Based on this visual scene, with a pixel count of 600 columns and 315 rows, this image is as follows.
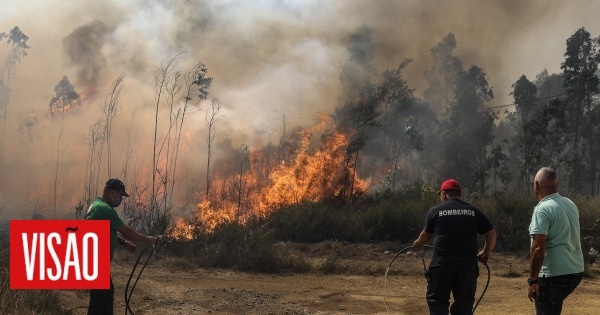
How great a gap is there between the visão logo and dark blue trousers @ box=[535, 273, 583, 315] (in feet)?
13.8

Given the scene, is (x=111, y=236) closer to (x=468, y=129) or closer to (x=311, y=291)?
(x=311, y=291)

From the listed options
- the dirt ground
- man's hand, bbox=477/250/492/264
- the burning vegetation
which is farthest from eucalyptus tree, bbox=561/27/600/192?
man's hand, bbox=477/250/492/264

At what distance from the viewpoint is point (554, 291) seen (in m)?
4.25

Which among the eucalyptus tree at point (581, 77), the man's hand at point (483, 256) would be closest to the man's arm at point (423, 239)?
the man's hand at point (483, 256)

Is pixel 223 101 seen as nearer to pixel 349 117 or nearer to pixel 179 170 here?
pixel 179 170

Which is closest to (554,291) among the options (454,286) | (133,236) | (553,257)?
(553,257)

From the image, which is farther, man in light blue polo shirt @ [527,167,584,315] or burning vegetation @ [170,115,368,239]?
burning vegetation @ [170,115,368,239]

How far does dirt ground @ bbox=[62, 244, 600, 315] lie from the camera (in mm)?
8336

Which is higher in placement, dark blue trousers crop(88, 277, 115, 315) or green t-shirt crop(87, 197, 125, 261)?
green t-shirt crop(87, 197, 125, 261)

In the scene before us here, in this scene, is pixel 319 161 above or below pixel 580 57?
below

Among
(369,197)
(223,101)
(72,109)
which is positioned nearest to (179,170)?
(223,101)

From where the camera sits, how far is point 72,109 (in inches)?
1287

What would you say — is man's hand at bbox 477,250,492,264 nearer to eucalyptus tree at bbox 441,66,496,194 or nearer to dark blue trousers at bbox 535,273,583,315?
dark blue trousers at bbox 535,273,583,315

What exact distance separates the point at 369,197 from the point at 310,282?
10664 millimetres
